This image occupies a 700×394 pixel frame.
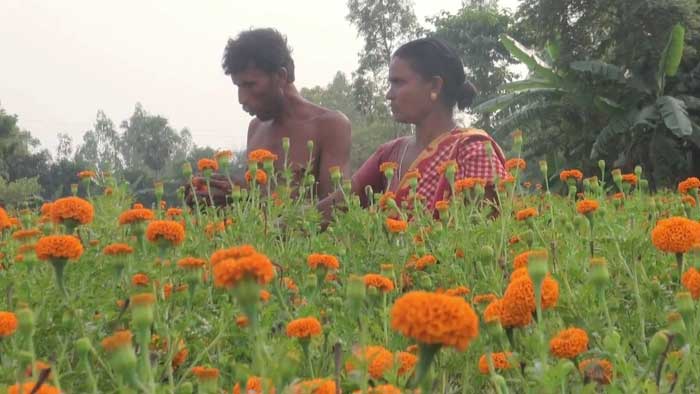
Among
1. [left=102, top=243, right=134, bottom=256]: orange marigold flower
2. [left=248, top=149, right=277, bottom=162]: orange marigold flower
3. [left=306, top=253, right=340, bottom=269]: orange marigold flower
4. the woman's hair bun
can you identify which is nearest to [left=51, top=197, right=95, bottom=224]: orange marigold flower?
[left=102, top=243, right=134, bottom=256]: orange marigold flower

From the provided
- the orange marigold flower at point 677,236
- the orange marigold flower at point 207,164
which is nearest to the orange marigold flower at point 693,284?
the orange marigold flower at point 677,236

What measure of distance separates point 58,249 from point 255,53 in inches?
109

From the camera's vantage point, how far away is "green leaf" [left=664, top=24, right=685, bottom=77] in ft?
39.4

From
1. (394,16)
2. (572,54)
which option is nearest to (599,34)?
(572,54)

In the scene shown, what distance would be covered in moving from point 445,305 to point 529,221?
1.34 metres

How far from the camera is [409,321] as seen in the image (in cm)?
72

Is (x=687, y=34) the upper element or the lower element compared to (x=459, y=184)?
upper

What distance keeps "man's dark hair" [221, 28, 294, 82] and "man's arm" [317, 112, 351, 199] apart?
412 mm

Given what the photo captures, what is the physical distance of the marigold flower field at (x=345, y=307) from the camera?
833 millimetres

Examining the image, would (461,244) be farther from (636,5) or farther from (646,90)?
(636,5)

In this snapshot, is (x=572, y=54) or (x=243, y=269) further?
(x=572, y=54)

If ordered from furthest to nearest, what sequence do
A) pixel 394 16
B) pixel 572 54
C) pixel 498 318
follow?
pixel 394 16, pixel 572 54, pixel 498 318

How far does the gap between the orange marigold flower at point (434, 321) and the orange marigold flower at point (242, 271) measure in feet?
0.49

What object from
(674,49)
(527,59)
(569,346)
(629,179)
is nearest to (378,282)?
(569,346)
